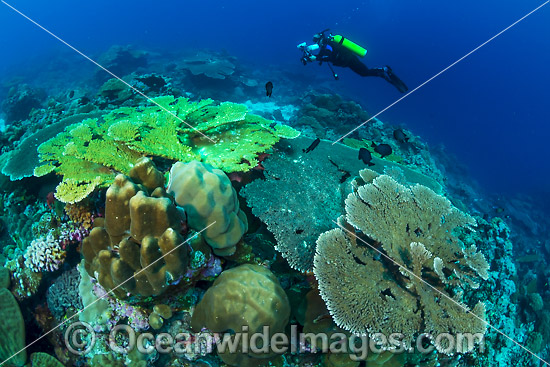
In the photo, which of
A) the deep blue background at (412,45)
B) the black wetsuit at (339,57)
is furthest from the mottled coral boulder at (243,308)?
the deep blue background at (412,45)

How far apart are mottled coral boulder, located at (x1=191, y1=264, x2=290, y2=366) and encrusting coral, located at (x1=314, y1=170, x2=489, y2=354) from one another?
0.49 metres

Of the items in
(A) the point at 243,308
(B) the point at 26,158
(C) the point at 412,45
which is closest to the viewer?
(A) the point at 243,308

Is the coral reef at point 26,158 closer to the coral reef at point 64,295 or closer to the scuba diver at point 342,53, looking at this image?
the coral reef at point 64,295

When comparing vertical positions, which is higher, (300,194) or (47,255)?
(300,194)

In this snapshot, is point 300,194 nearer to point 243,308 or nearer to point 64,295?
point 243,308

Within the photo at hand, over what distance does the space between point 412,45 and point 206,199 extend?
85571mm

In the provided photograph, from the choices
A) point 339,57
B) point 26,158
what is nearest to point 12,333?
point 26,158

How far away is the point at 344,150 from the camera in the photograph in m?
5.33

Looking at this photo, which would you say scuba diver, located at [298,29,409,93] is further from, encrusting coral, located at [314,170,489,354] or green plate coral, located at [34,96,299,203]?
encrusting coral, located at [314,170,489,354]

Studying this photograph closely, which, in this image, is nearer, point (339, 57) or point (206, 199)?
point (206, 199)

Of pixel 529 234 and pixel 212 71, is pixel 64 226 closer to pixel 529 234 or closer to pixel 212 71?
pixel 212 71

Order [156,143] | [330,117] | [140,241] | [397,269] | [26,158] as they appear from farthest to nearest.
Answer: [330,117] < [26,158] < [156,143] < [397,269] < [140,241]

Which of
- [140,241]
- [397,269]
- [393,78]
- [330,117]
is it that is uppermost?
[393,78]

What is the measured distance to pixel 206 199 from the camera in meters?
2.58
